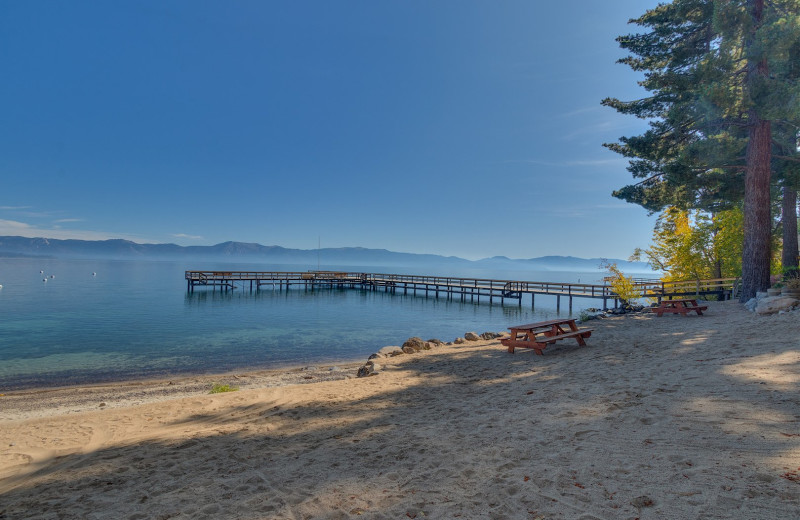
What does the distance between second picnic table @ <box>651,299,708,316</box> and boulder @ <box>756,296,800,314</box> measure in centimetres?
198

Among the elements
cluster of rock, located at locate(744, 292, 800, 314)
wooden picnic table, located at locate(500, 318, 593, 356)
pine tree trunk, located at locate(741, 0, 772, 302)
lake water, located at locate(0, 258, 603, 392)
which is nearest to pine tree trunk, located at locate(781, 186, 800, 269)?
pine tree trunk, located at locate(741, 0, 772, 302)

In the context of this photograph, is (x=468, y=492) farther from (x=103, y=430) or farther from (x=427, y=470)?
(x=103, y=430)

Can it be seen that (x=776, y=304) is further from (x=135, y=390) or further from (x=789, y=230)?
(x=135, y=390)

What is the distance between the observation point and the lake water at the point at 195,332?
13858 mm

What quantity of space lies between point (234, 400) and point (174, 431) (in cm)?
185

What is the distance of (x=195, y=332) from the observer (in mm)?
20812

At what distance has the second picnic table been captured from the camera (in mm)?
12633

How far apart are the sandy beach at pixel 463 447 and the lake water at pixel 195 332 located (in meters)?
6.73

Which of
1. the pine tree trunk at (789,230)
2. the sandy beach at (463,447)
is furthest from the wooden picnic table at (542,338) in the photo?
the pine tree trunk at (789,230)

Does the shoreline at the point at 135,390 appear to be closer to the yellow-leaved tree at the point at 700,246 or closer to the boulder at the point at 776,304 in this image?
the boulder at the point at 776,304

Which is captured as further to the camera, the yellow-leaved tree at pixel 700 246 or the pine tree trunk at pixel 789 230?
the yellow-leaved tree at pixel 700 246

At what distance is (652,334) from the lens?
10.2m

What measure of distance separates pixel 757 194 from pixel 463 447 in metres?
15.4

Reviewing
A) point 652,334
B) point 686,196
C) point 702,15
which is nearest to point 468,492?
point 652,334
